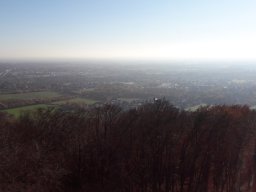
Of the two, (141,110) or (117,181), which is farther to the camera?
(141,110)

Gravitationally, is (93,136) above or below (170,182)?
above

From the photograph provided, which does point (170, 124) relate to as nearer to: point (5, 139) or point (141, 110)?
point (141, 110)

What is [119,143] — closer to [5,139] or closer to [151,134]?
[151,134]

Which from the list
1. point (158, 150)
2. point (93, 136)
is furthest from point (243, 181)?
point (93, 136)

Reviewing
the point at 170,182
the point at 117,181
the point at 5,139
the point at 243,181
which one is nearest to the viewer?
the point at 5,139

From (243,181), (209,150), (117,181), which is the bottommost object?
(243,181)

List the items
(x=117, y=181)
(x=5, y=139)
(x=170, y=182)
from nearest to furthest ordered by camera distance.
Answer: (x=5, y=139), (x=117, y=181), (x=170, y=182)
